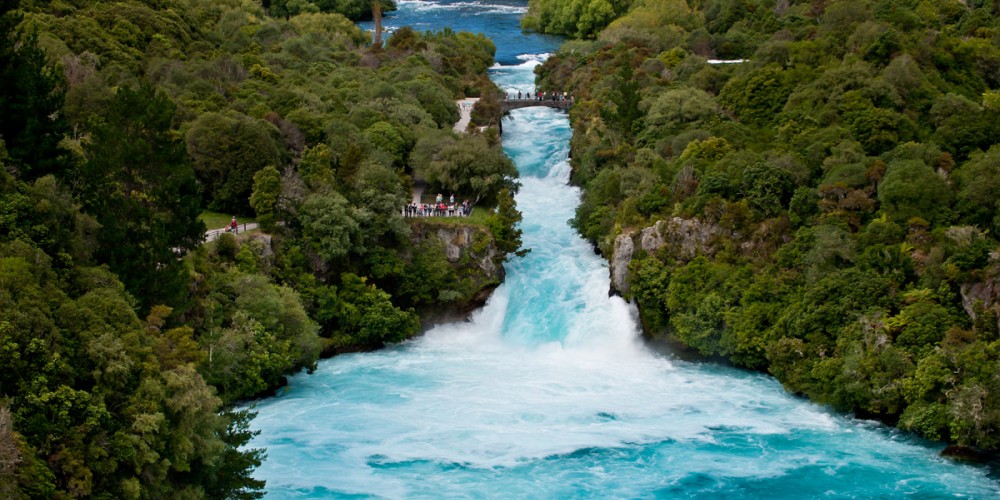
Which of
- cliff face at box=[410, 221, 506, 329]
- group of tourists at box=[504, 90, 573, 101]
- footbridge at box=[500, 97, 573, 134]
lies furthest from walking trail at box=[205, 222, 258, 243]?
group of tourists at box=[504, 90, 573, 101]

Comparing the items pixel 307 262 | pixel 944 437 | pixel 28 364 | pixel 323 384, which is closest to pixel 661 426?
pixel 944 437

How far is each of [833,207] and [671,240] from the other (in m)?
9.62

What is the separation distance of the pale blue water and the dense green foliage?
240 cm

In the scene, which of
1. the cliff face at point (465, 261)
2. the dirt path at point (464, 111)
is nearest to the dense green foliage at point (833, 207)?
the cliff face at point (465, 261)

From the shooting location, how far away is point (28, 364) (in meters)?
45.3

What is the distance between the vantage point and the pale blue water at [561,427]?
57219mm

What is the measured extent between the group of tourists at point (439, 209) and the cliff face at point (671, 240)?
12142 mm

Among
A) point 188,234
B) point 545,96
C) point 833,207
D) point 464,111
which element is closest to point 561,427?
point 188,234

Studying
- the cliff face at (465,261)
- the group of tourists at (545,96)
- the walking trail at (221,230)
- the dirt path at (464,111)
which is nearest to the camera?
the walking trail at (221,230)

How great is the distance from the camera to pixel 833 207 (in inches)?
2913

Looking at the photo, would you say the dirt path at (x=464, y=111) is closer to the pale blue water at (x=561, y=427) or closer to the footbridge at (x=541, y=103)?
the footbridge at (x=541, y=103)

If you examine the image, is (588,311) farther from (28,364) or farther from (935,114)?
(28,364)

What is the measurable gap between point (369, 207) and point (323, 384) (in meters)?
13.8

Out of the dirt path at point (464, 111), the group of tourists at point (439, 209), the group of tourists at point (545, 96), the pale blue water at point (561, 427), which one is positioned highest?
the group of tourists at point (545, 96)
